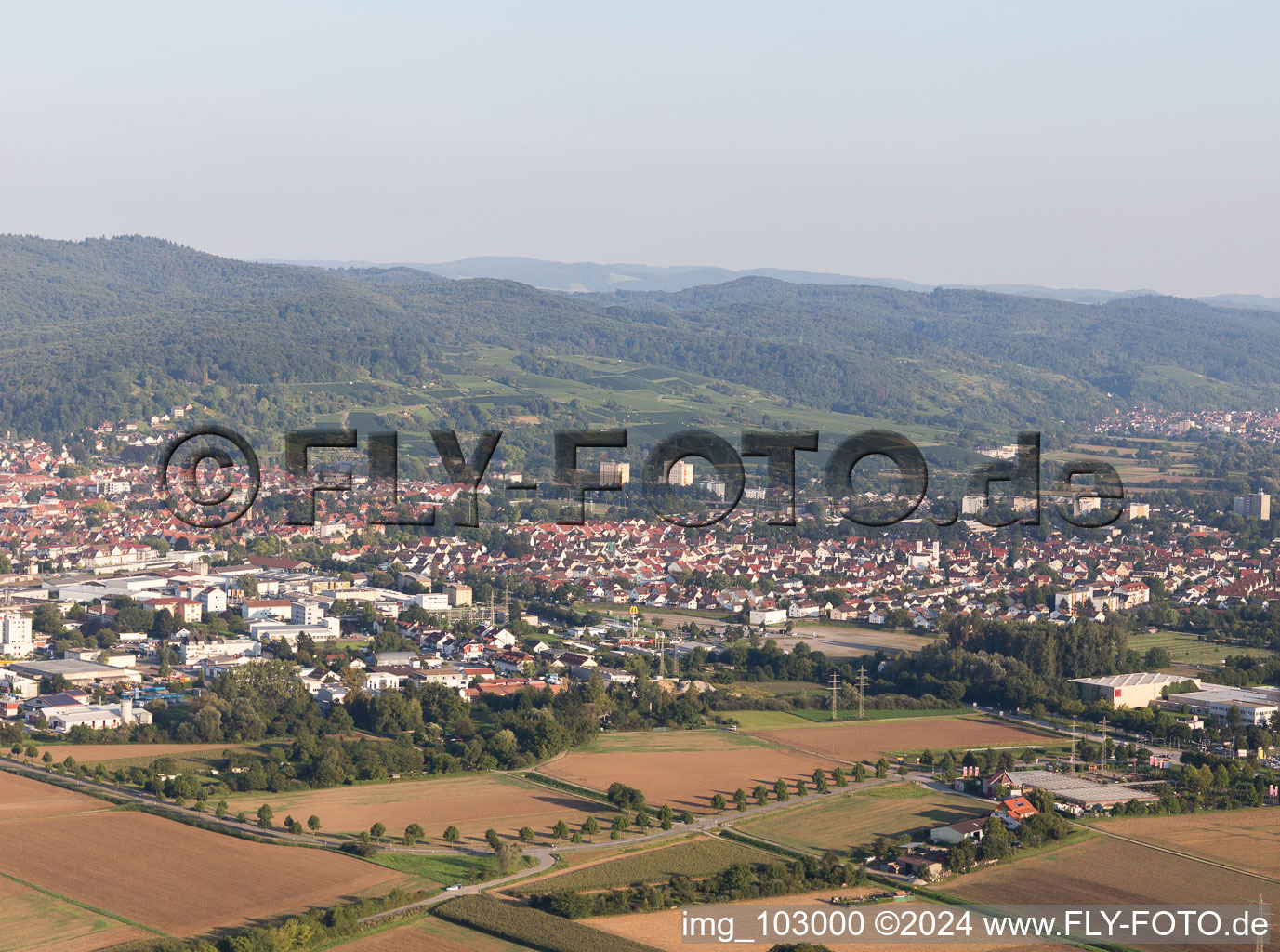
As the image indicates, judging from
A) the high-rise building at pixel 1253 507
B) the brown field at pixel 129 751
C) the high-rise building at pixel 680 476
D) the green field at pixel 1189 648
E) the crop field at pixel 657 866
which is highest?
the high-rise building at pixel 680 476

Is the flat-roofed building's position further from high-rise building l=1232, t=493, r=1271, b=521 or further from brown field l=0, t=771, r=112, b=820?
high-rise building l=1232, t=493, r=1271, b=521

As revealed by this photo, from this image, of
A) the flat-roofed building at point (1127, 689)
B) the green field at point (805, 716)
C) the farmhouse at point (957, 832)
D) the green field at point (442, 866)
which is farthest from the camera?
the flat-roofed building at point (1127, 689)

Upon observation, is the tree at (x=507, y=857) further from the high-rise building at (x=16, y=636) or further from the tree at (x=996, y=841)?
the high-rise building at (x=16, y=636)

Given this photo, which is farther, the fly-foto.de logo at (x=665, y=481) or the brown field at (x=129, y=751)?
the fly-foto.de logo at (x=665, y=481)

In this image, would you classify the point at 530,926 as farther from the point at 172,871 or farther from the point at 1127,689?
the point at 1127,689

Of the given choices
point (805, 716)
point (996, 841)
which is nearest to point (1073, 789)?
point (996, 841)

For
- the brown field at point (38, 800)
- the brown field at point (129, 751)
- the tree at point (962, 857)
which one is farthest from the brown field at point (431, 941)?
the brown field at point (129, 751)
